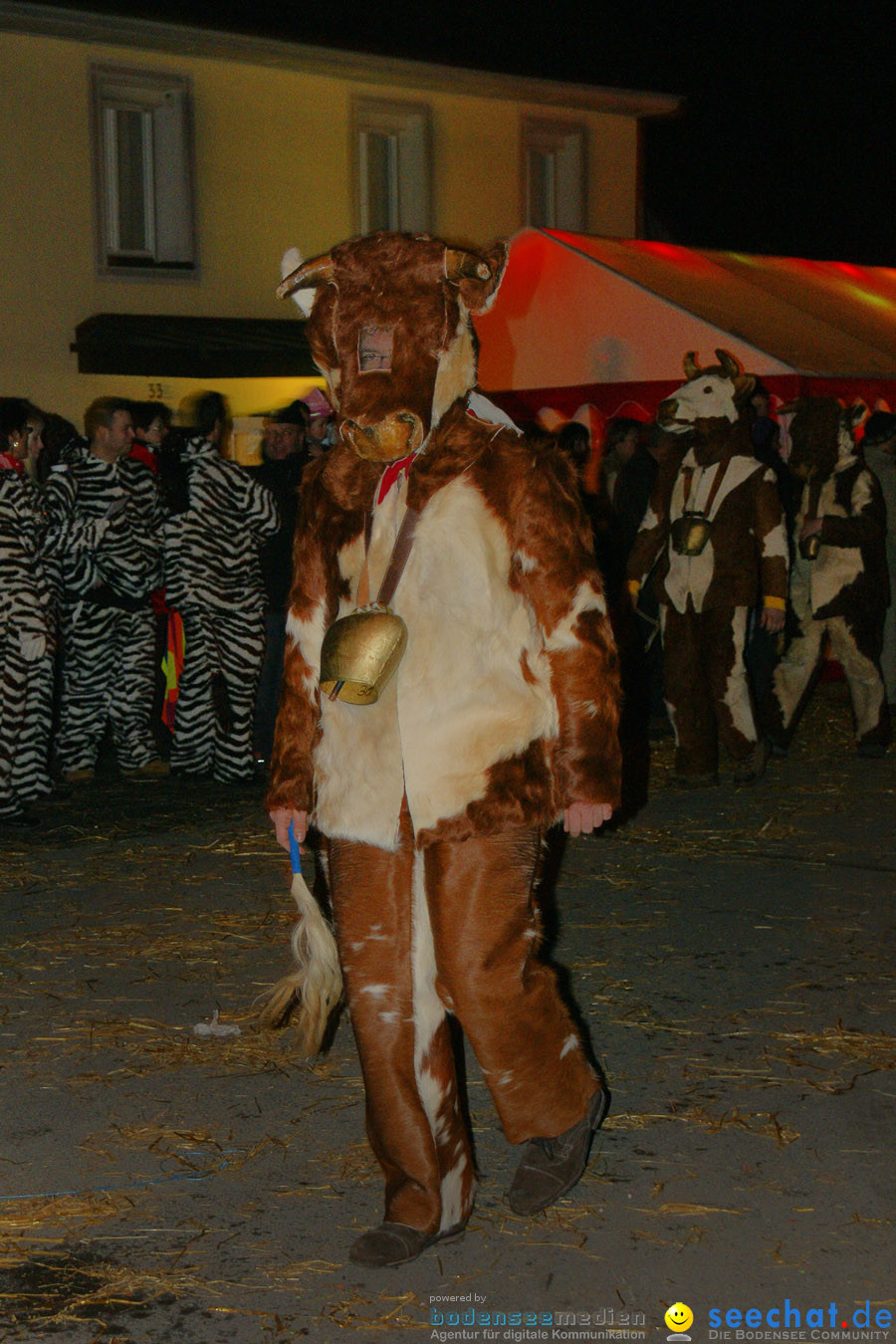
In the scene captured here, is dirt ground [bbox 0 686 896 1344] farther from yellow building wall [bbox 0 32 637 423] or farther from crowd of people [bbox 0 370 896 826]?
yellow building wall [bbox 0 32 637 423]

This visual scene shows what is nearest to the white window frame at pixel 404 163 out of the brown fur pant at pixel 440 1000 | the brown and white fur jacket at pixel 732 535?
the brown and white fur jacket at pixel 732 535

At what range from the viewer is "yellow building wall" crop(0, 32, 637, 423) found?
55.0 ft

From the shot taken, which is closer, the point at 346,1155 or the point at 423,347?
the point at 423,347

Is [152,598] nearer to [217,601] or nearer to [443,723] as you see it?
[217,601]

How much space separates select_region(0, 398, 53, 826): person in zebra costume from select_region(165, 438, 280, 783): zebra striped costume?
3.58 ft

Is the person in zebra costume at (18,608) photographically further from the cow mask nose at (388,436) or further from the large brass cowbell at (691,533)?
the cow mask nose at (388,436)

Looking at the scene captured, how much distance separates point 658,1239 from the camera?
12.0ft

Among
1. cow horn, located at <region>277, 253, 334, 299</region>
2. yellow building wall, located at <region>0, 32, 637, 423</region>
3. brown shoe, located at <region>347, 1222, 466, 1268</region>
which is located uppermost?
yellow building wall, located at <region>0, 32, 637, 423</region>

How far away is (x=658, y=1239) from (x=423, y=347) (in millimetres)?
2147

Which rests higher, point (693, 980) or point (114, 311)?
point (114, 311)

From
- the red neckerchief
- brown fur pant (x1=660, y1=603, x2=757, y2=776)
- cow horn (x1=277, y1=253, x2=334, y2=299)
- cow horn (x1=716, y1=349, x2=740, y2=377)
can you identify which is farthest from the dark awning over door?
the red neckerchief

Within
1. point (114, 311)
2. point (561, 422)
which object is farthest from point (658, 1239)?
point (114, 311)

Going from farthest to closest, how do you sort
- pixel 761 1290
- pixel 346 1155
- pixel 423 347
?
pixel 346 1155 → pixel 423 347 → pixel 761 1290

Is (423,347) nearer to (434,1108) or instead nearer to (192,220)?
(434,1108)
